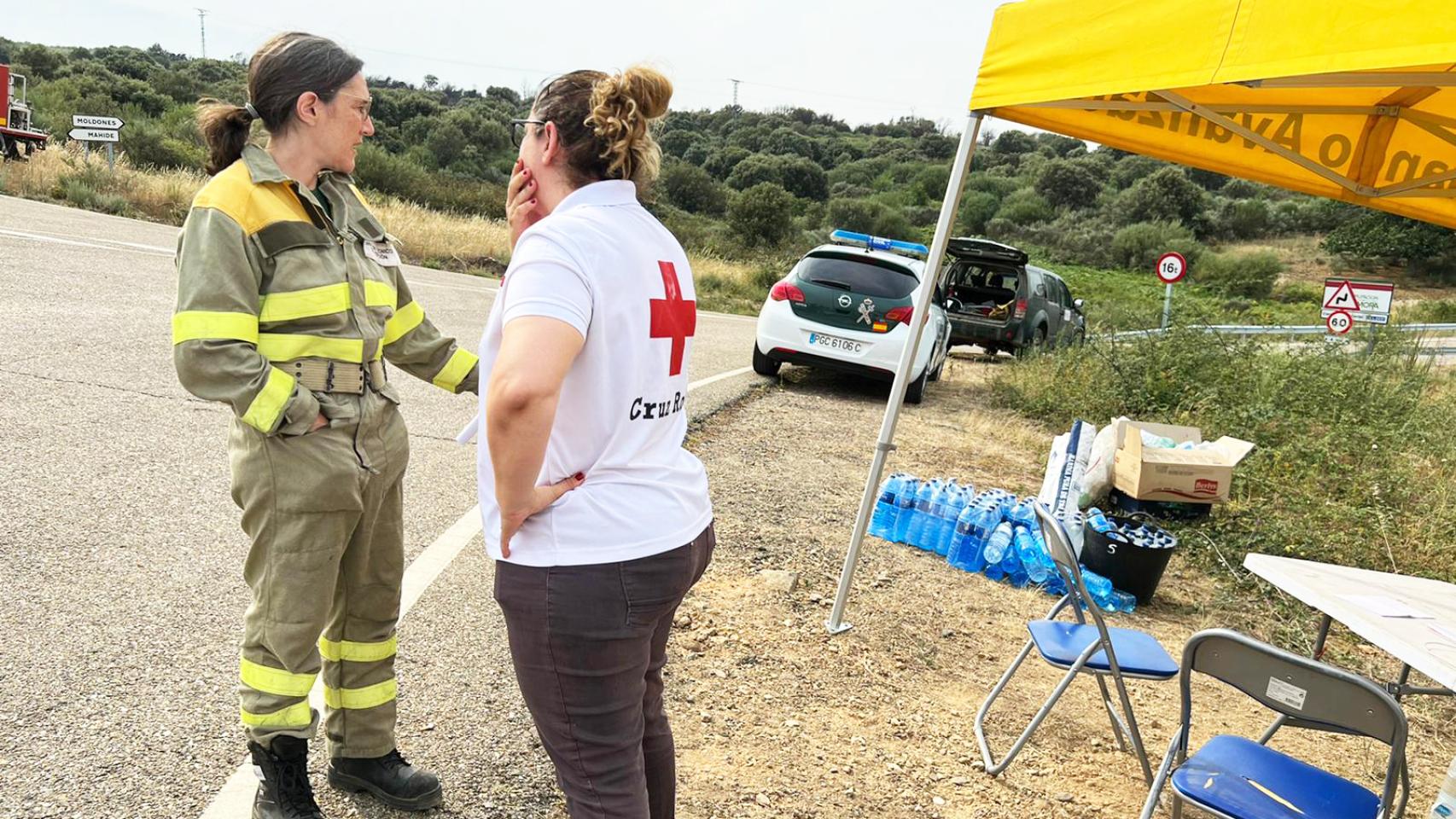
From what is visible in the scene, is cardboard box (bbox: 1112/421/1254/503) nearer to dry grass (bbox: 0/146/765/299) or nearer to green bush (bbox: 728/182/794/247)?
dry grass (bbox: 0/146/765/299)

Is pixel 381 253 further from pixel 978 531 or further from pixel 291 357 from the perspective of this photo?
pixel 978 531

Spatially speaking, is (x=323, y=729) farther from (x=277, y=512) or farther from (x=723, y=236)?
(x=723, y=236)

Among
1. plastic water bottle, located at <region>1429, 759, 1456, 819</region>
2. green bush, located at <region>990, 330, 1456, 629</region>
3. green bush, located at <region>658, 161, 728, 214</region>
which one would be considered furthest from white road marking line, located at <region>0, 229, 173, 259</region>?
green bush, located at <region>658, 161, 728, 214</region>

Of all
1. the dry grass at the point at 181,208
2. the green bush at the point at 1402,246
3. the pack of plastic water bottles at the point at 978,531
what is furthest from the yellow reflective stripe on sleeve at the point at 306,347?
the green bush at the point at 1402,246

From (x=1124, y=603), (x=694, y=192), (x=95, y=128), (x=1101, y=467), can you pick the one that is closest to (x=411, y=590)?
(x=1124, y=603)

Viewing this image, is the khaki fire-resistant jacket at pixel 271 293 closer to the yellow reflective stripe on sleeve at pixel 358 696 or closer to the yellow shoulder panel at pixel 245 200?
the yellow shoulder panel at pixel 245 200

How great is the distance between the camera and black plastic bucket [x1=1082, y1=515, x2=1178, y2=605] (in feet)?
17.5

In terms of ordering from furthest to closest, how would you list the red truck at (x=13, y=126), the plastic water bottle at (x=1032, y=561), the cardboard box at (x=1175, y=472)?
1. the red truck at (x=13, y=126)
2. the cardboard box at (x=1175, y=472)
3. the plastic water bottle at (x=1032, y=561)

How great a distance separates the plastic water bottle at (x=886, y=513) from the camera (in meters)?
→ 5.91

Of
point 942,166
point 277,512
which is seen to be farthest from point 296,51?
point 942,166

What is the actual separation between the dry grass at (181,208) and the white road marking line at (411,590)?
11.5 metres

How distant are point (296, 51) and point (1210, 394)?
9038 mm

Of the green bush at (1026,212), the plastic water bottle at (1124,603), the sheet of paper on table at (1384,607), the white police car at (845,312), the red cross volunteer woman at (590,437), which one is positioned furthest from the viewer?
the green bush at (1026,212)

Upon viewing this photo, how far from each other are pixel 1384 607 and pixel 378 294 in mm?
3176
